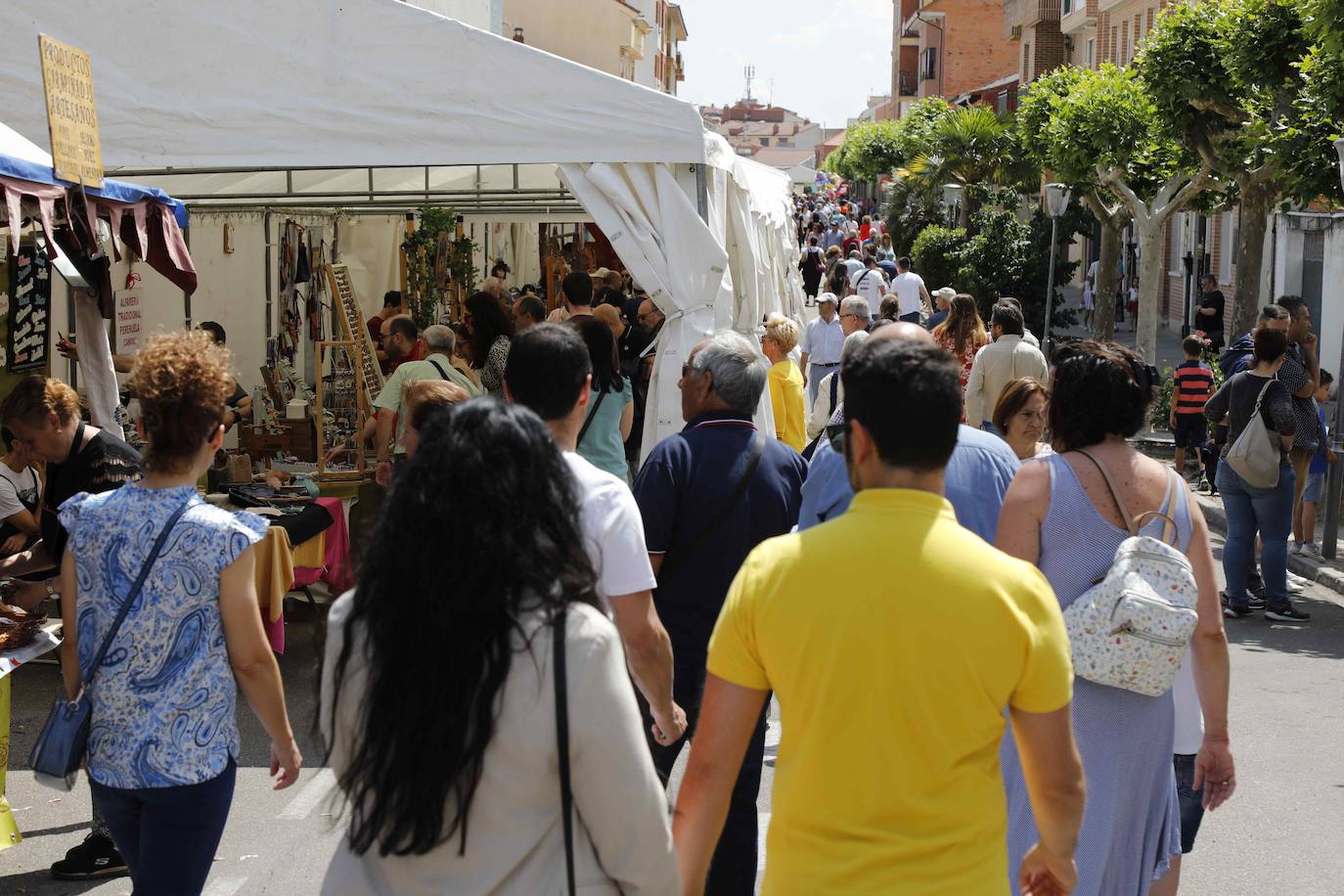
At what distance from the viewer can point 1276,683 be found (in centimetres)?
772

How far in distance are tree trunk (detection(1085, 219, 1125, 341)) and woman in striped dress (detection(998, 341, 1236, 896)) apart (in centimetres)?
2098

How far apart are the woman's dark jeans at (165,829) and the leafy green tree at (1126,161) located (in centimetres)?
1960

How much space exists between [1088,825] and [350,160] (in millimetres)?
6051

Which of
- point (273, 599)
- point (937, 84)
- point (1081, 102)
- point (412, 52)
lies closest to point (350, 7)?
point (412, 52)

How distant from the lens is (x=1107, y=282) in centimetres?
2377

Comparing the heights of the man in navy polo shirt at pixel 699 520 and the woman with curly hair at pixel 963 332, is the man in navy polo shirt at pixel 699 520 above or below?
below

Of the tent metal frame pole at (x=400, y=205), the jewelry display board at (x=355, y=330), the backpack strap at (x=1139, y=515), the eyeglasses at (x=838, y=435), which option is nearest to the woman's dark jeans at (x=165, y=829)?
the eyeglasses at (x=838, y=435)

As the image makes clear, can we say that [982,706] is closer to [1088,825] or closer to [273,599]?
[1088,825]

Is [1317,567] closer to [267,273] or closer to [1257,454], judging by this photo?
[1257,454]

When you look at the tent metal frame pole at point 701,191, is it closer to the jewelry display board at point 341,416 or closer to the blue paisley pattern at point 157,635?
the jewelry display board at point 341,416

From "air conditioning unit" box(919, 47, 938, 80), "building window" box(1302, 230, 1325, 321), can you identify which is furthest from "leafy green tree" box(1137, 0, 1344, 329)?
"air conditioning unit" box(919, 47, 938, 80)

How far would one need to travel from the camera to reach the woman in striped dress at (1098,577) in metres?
3.31

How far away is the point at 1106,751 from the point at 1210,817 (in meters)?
2.85

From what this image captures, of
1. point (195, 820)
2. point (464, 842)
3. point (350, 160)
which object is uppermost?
point (350, 160)
